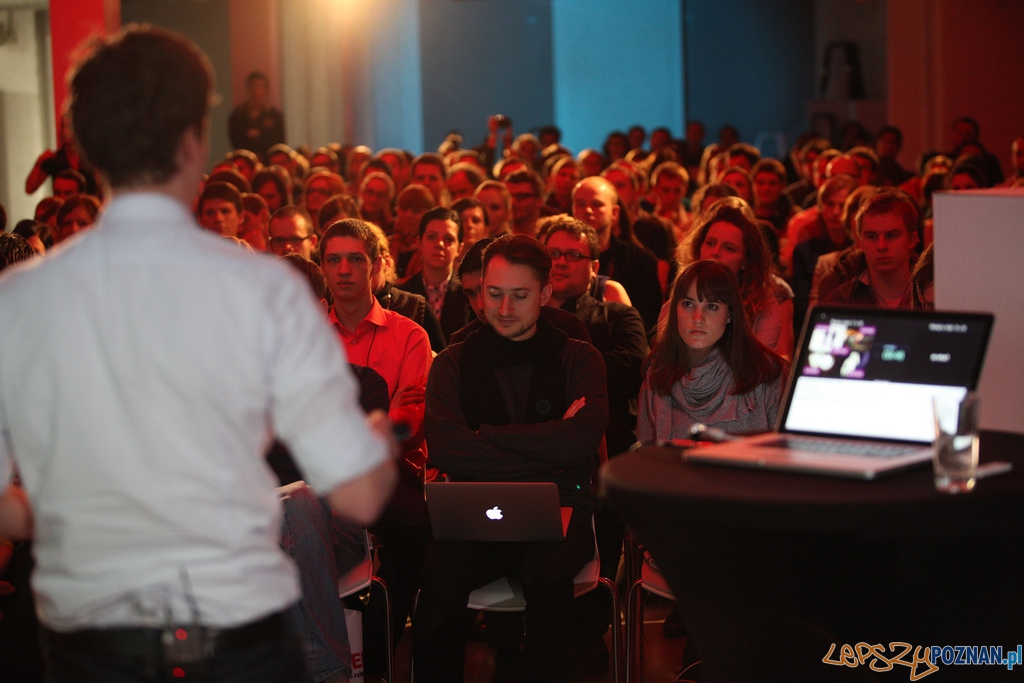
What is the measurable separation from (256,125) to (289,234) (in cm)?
740

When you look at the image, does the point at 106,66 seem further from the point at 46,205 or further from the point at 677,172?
the point at 677,172

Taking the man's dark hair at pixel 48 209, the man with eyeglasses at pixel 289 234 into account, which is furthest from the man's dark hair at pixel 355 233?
the man's dark hair at pixel 48 209

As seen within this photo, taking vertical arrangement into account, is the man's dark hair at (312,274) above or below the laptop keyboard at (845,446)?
above

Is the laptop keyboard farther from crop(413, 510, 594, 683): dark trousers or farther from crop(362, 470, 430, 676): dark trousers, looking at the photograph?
crop(362, 470, 430, 676): dark trousers

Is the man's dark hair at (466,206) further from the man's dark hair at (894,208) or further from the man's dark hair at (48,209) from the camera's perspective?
the man's dark hair at (48,209)

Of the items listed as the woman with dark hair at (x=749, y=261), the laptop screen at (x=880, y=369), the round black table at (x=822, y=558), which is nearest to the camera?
the round black table at (x=822, y=558)

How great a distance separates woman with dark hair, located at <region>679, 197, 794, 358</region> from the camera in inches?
165

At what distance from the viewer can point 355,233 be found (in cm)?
405

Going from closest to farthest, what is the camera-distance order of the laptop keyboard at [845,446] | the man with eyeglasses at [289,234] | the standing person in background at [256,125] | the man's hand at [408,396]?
the laptop keyboard at [845,446], the man's hand at [408,396], the man with eyeglasses at [289,234], the standing person in background at [256,125]

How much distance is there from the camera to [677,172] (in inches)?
317

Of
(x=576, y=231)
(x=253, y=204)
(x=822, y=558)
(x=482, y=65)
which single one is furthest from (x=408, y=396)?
(x=482, y=65)

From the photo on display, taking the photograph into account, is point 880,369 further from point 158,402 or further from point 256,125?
point 256,125

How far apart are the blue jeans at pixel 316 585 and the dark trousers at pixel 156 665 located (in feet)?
4.22

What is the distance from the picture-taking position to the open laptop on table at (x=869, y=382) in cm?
211
